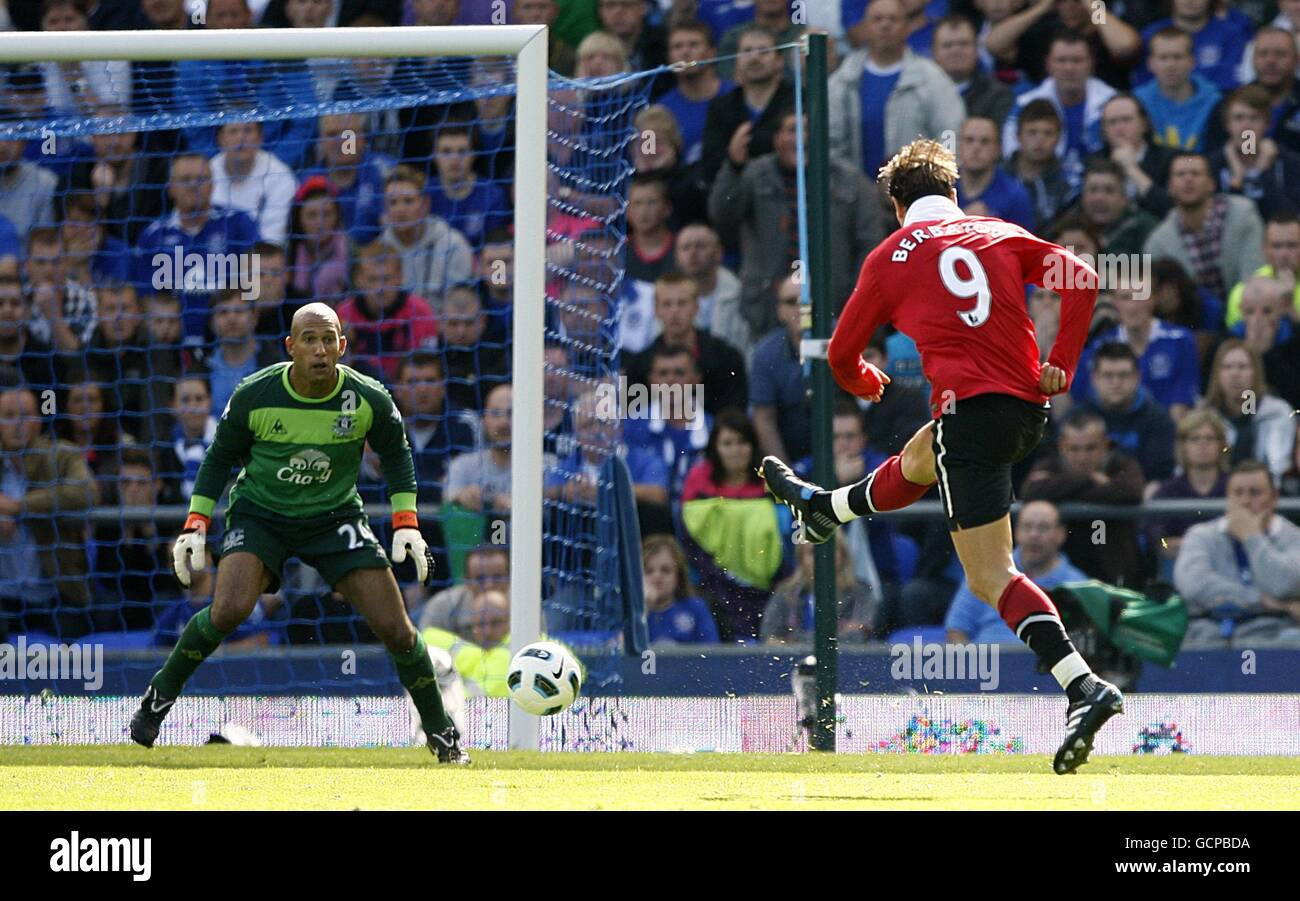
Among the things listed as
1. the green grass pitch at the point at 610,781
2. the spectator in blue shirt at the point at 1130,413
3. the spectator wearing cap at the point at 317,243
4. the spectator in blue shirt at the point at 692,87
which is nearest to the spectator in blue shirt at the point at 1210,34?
the spectator in blue shirt at the point at 1130,413

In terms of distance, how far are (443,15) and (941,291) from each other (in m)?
6.88

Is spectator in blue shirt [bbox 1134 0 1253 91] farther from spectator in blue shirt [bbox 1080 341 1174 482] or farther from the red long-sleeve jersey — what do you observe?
the red long-sleeve jersey

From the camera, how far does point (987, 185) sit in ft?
38.0

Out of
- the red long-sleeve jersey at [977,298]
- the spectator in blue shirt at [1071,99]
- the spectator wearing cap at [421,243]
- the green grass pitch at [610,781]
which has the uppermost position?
the spectator in blue shirt at [1071,99]

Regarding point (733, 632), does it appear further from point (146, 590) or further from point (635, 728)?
point (146, 590)

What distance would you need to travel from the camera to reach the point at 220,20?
13305 millimetres

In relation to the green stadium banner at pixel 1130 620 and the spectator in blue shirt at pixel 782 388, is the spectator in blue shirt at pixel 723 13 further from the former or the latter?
the green stadium banner at pixel 1130 620

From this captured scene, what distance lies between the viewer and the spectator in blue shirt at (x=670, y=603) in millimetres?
10812

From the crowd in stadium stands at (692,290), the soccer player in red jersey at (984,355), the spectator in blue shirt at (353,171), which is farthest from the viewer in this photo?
the spectator in blue shirt at (353,171)

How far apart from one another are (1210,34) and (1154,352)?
89.0 inches

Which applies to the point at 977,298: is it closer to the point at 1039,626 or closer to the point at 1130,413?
the point at 1039,626

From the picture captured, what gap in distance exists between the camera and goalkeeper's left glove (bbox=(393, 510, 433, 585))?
810 centimetres

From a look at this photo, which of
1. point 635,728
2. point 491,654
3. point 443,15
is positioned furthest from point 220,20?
point 635,728

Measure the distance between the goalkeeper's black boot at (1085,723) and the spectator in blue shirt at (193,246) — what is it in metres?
6.54
